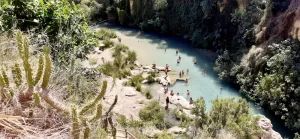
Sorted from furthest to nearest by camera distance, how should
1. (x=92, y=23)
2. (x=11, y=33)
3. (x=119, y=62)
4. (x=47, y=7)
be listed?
(x=92, y=23) < (x=119, y=62) < (x=47, y=7) < (x=11, y=33)

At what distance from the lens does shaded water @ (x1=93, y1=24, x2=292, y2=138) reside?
1730 centimetres

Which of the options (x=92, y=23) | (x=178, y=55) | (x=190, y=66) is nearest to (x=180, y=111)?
(x=190, y=66)

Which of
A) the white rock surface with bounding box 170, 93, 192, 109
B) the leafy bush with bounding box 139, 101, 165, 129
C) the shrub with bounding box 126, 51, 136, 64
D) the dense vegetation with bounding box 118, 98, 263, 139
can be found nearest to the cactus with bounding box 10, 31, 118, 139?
the dense vegetation with bounding box 118, 98, 263, 139

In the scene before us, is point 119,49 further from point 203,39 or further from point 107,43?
point 203,39

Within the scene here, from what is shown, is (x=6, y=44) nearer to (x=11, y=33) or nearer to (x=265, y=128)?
(x=11, y=33)

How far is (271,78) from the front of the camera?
50.3 ft

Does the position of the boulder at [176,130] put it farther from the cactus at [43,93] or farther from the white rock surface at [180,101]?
the cactus at [43,93]

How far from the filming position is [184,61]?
21469 millimetres

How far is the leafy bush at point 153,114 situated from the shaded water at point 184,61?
3141mm

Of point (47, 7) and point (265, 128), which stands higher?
point (47, 7)

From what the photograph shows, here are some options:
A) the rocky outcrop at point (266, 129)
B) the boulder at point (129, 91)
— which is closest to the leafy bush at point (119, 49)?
the boulder at point (129, 91)

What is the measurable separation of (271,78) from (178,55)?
8.37m

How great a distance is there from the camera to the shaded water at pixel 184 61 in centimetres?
1730

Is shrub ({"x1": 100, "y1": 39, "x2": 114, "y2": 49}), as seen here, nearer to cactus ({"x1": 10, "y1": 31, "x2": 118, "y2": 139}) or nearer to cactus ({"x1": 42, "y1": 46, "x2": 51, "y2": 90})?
cactus ({"x1": 10, "y1": 31, "x2": 118, "y2": 139})
